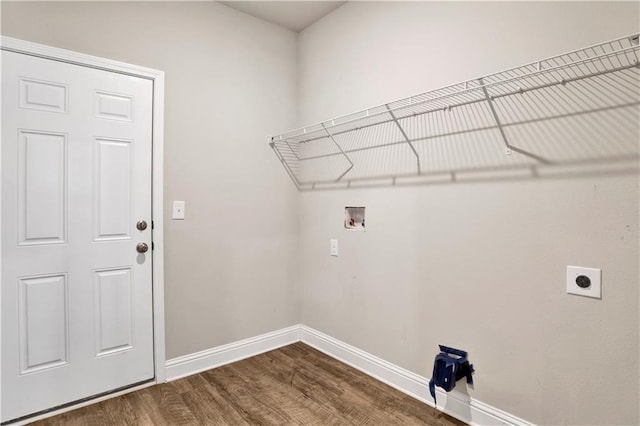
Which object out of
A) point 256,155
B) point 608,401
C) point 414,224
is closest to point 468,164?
point 414,224

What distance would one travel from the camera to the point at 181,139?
7.52 feet

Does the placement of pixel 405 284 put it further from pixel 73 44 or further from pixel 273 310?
pixel 73 44

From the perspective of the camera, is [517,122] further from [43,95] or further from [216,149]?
[43,95]

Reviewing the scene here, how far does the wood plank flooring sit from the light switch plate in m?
1.06

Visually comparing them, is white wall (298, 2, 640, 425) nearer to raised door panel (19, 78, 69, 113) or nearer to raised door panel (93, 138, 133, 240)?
raised door panel (93, 138, 133, 240)

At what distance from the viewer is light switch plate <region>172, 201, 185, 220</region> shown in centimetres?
227

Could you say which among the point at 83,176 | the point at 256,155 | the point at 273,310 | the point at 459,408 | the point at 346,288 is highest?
the point at 256,155

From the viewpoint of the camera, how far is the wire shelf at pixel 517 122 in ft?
4.34

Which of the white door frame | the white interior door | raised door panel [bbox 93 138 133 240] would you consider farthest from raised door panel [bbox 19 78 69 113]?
the white door frame

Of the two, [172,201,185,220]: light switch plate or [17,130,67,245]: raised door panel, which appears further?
[172,201,185,220]: light switch plate

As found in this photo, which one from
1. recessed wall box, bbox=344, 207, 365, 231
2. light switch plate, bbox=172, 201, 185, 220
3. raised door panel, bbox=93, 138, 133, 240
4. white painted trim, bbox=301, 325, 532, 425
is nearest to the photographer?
white painted trim, bbox=301, 325, 532, 425

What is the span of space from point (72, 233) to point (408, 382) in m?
2.12

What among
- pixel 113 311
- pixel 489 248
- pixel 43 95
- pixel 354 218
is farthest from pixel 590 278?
pixel 43 95

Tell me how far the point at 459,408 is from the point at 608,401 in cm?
67
